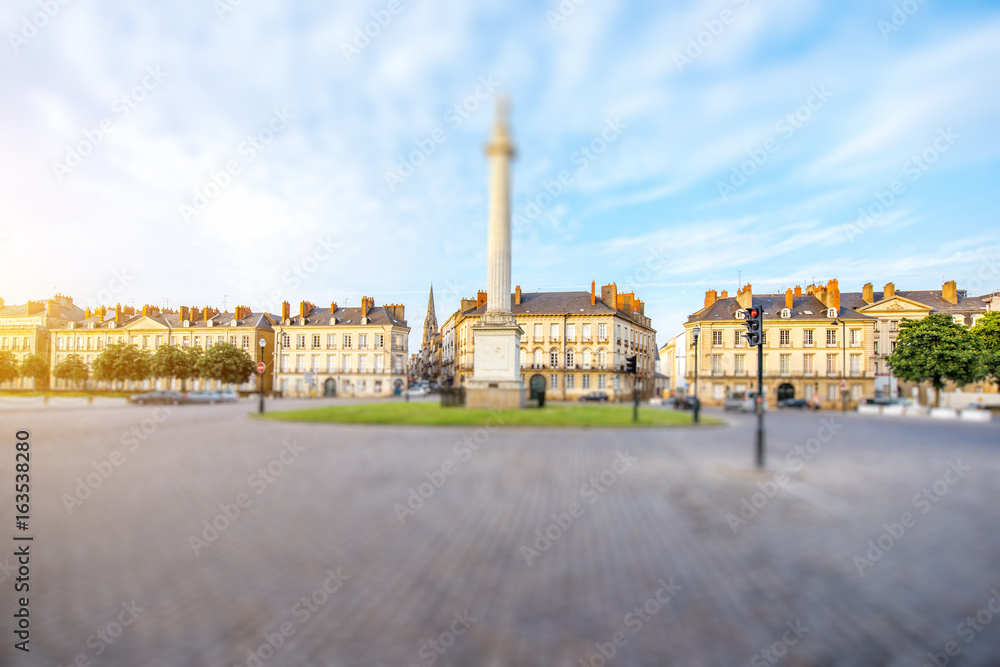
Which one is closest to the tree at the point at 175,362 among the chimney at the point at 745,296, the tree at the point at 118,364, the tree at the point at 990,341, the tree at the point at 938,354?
the tree at the point at 118,364

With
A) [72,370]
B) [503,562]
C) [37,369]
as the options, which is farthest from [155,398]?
[503,562]

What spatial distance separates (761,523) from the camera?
23.6 feet

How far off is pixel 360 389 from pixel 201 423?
37432 mm

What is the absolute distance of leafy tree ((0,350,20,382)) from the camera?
40.4 feet

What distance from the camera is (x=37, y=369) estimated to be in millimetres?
13430

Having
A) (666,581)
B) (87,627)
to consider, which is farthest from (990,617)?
(87,627)

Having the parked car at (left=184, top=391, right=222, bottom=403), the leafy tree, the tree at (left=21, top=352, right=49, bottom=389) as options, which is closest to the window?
the parked car at (left=184, top=391, right=222, bottom=403)

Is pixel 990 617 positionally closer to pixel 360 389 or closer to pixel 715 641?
pixel 715 641

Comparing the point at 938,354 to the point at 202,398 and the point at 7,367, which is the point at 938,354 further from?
the point at 202,398

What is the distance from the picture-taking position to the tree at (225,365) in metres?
42.5

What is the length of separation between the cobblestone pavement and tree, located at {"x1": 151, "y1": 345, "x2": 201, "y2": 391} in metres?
26.7

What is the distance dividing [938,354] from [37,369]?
51.6 meters

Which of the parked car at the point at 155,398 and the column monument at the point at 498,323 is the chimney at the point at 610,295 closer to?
the column monument at the point at 498,323

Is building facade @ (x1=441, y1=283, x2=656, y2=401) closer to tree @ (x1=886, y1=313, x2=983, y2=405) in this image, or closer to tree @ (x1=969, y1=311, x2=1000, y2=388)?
tree @ (x1=886, y1=313, x2=983, y2=405)
